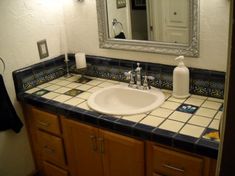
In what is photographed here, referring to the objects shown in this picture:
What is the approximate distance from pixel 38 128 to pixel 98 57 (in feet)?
2.10

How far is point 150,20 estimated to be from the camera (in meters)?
1.72

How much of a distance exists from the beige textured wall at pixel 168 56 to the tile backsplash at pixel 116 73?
40 millimetres

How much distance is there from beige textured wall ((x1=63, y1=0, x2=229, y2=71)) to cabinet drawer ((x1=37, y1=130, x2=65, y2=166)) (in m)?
0.67

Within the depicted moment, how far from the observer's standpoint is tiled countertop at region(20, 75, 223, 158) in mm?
1304

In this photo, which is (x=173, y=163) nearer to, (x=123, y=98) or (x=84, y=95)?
(x=123, y=98)

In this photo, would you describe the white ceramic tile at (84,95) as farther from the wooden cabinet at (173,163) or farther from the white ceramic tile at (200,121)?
the white ceramic tile at (200,121)

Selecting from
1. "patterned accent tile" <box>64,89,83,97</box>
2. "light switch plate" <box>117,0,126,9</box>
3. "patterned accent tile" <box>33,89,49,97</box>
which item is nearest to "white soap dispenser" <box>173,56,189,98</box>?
"light switch plate" <box>117,0,126,9</box>

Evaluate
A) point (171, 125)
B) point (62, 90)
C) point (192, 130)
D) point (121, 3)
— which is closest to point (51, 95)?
point (62, 90)

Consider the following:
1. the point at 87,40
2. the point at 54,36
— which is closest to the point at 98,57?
the point at 87,40

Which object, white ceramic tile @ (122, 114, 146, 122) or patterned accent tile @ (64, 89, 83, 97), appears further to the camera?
patterned accent tile @ (64, 89, 83, 97)

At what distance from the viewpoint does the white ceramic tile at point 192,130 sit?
133 centimetres

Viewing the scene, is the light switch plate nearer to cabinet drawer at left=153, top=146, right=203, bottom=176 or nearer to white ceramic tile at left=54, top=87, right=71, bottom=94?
white ceramic tile at left=54, top=87, right=71, bottom=94

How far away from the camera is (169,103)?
5.41ft

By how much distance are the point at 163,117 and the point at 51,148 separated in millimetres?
856
